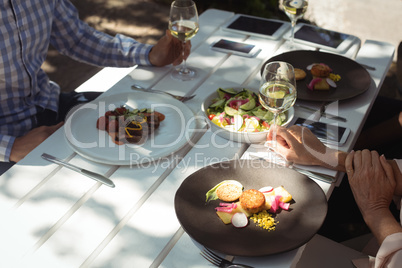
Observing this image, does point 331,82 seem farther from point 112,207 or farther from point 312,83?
point 112,207

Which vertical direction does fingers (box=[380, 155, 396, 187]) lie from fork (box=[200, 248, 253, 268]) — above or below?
above

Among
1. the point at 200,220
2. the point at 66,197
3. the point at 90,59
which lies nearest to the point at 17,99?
the point at 90,59

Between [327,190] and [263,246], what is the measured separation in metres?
0.35

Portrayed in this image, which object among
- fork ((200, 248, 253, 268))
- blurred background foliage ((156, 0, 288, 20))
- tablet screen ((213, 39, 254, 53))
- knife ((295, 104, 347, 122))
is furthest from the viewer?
blurred background foliage ((156, 0, 288, 20))

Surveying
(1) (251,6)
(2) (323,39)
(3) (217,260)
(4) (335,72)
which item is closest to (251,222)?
(3) (217,260)

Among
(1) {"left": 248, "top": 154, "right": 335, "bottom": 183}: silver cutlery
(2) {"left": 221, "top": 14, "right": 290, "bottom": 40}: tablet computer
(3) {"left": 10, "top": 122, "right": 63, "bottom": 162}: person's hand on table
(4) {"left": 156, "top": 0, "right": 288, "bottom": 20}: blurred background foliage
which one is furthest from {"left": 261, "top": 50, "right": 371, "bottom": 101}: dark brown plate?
(4) {"left": 156, "top": 0, "right": 288, "bottom": 20}: blurred background foliage

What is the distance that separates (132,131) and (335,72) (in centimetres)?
93

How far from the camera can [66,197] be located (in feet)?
4.61

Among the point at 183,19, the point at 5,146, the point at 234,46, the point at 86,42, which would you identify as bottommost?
the point at 5,146

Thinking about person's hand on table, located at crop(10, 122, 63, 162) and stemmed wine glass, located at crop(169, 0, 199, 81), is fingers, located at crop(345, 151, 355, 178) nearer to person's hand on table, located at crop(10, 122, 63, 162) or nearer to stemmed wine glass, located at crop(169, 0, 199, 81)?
stemmed wine glass, located at crop(169, 0, 199, 81)

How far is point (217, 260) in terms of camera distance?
1206mm

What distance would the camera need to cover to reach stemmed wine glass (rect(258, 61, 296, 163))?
1.51 m

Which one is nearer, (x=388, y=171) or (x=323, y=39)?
(x=388, y=171)

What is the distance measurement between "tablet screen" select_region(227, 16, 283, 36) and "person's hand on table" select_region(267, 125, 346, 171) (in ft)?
2.99
